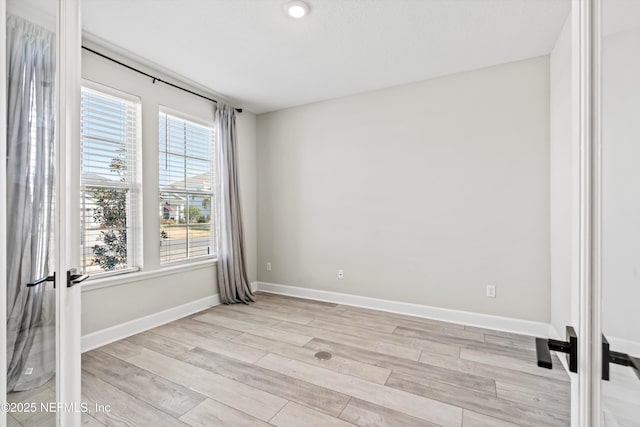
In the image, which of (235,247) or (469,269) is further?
(235,247)

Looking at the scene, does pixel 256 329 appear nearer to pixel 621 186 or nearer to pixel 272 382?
pixel 272 382

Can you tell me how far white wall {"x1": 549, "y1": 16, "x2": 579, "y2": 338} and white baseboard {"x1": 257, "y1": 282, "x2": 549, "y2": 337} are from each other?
0.85 ft

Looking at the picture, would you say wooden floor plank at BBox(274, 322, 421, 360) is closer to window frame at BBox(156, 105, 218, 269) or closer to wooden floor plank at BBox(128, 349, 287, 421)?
wooden floor plank at BBox(128, 349, 287, 421)

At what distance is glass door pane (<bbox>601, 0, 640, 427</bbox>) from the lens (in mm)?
521

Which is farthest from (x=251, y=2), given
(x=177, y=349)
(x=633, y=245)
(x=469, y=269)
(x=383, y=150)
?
(x=469, y=269)

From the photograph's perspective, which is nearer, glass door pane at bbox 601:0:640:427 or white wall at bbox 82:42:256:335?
glass door pane at bbox 601:0:640:427

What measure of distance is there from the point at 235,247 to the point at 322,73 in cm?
246

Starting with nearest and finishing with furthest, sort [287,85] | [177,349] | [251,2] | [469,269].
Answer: [251,2]
[177,349]
[469,269]
[287,85]

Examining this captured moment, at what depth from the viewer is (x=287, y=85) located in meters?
3.54

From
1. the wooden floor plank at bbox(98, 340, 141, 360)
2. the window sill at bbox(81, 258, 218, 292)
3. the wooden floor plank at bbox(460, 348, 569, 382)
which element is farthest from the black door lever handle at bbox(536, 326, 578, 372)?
the window sill at bbox(81, 258, 218, 292)

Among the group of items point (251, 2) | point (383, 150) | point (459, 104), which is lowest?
point (383, 150)

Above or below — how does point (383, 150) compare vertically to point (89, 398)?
above

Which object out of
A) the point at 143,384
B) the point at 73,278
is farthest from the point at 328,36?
the point at 143,384

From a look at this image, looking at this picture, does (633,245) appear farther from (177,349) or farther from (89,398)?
(177,349)
